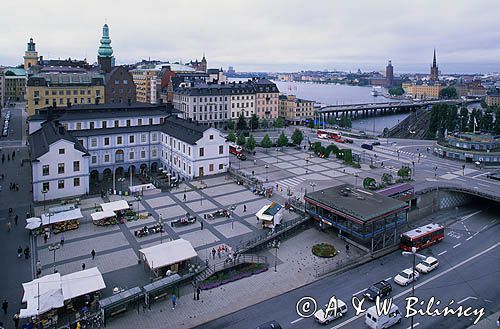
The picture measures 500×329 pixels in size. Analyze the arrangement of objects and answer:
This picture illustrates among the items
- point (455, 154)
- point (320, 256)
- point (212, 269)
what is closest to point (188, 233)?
point (212, 269)

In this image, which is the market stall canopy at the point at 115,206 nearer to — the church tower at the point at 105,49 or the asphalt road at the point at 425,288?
the asphalt road at the point at 425,288

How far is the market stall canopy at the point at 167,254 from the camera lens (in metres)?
28.8

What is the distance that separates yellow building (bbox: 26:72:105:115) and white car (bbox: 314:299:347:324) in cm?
6460

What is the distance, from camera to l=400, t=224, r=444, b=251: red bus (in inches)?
1372

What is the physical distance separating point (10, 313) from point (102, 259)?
762 centimetres

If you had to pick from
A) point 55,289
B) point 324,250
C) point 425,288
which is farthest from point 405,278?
point 55,289

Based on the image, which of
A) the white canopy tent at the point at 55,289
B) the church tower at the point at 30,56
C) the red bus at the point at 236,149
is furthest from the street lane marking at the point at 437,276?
the church tower at the point at 30,56

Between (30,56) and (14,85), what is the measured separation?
1238 cm

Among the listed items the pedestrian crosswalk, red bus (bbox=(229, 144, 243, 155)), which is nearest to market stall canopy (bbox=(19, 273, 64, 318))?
the pedestrian crosswalk

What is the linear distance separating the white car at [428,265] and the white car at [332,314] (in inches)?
351

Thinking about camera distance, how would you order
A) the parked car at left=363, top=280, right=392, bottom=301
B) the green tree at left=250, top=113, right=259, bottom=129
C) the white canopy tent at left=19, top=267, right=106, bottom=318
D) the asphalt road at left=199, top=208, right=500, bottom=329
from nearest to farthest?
the white canopy tent at left=19, top=267, right=106, bottom=318
the asphalt road at left=199, top=208, right=500, bottom=329
the parked car at left=363, top=280, right=392, bottom=301
the green tree at left=250, top=113, right=259, bottom=129

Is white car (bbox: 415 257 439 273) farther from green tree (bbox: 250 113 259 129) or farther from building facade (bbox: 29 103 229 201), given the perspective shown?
green tree (bbox: 250 113 259 129)

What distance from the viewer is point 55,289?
24344 mm

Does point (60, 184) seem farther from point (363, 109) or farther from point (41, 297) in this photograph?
point (363, 109)
